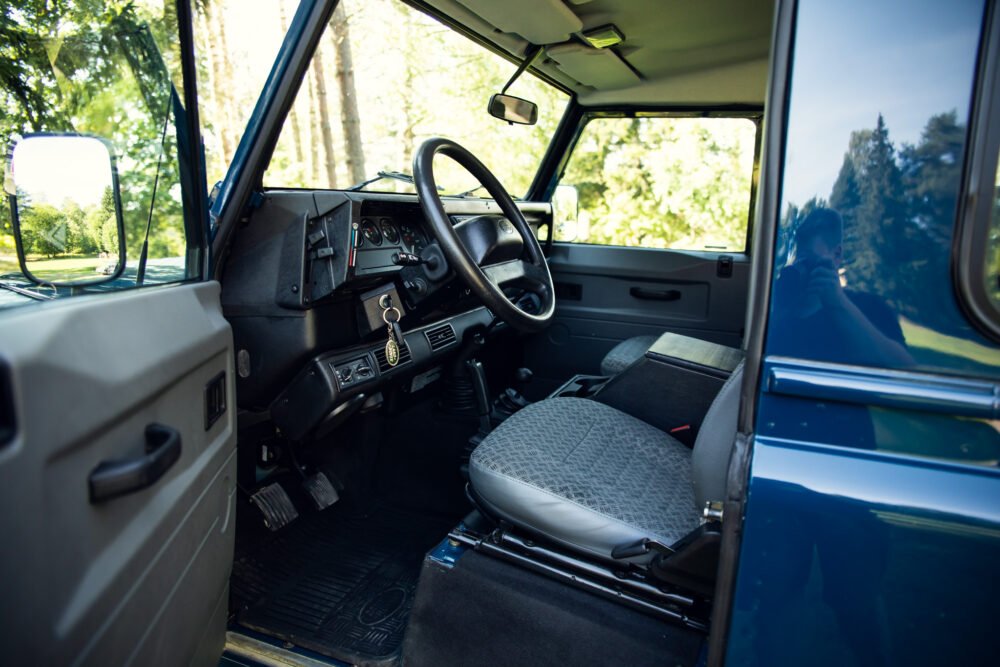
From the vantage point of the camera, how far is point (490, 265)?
2033mm

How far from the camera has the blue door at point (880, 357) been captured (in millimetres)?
828

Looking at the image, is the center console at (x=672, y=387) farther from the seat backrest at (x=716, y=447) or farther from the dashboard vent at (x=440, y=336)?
the seat backrest at (x=716, y=447)

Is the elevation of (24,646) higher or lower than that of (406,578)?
higher

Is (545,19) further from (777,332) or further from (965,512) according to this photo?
(965,512)

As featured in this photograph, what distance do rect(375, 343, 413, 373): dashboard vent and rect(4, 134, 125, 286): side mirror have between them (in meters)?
0.94

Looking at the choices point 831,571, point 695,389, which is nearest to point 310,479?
point 695,389

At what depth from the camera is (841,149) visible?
87 centimetres

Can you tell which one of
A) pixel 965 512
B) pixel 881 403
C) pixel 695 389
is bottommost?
pixel 695 389

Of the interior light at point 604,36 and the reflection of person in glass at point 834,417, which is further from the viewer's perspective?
the interior light at point 604,36

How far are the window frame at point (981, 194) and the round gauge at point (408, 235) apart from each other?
160 cm

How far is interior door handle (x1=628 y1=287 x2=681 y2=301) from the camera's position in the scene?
10.6 ft

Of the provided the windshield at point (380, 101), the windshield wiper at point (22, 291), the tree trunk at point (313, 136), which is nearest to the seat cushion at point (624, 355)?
the windshield wiper at point (22, 291)

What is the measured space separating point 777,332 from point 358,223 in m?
1.25

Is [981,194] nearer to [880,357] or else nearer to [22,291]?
[880,357]
